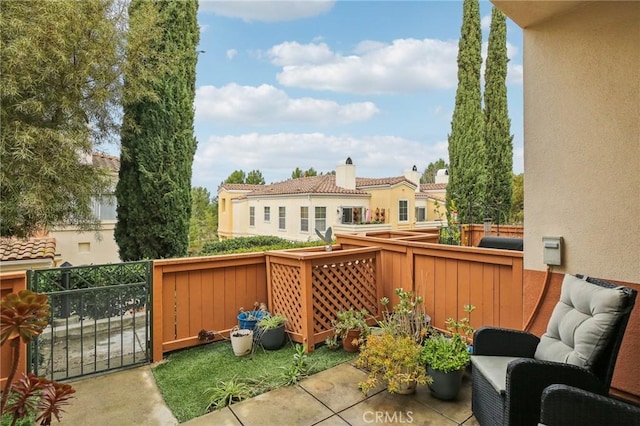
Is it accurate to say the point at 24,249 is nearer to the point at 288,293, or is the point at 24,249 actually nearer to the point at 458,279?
the point at 288,293

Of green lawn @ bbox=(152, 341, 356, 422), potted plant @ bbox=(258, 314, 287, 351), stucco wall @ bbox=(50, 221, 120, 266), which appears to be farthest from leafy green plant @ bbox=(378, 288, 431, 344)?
stucco wall @ bbox=(50, 221, 120, 266)

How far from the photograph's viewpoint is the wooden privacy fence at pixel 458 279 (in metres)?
3.09

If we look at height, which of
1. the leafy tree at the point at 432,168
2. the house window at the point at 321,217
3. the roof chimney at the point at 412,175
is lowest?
the house window at the point at 321,217

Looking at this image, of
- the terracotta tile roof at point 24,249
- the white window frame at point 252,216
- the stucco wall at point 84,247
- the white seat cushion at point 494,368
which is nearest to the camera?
the white seat cushion at point 494,368

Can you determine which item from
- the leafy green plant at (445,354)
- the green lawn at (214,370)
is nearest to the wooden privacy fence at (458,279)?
the leafy green plant at (445,354)

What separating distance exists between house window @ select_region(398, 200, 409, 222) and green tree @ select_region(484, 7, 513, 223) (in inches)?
270

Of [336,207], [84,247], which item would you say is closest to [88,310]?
[84,247]

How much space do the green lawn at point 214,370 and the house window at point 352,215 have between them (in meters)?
13.1

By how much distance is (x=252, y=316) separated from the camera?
3947 millimetres

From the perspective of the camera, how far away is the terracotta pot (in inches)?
143

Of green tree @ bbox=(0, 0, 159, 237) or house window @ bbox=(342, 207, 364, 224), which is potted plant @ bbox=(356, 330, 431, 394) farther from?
house window @ bbox=(342, 207, 364, 224)

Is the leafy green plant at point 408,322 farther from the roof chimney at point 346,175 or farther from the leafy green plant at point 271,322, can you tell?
the roof chimney at point 346,175

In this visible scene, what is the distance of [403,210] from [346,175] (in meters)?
3.78

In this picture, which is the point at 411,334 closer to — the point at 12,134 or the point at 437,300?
the point at 437,300
